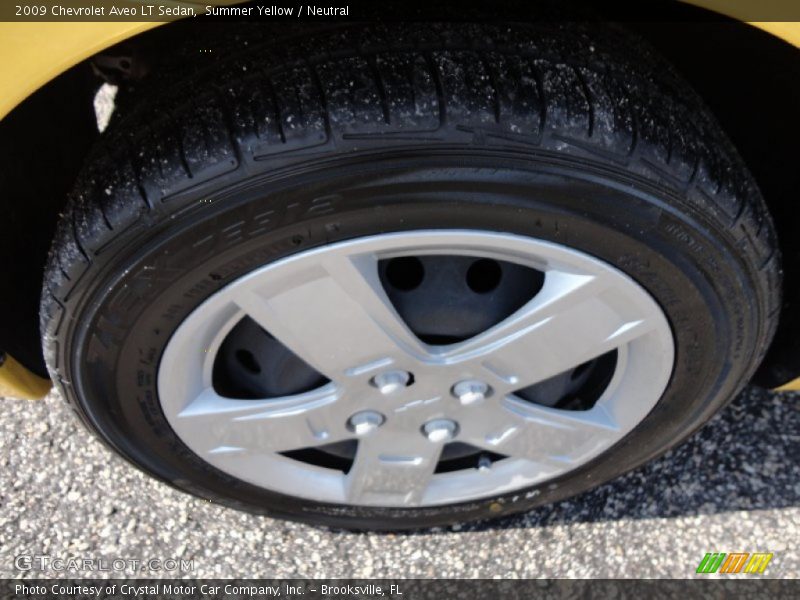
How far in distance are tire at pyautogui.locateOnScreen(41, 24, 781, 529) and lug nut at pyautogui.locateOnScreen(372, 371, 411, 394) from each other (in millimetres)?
354

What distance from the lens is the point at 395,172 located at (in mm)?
1175

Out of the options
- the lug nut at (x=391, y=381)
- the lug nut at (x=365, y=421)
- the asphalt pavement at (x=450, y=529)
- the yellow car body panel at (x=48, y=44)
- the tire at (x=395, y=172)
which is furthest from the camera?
the asphalt pavement at (x=450, y=529)

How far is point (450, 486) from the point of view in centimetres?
184

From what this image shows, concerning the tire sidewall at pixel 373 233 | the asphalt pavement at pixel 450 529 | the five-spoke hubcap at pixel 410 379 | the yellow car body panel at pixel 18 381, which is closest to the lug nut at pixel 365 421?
the five-spoke hubcap at pixel 410 379

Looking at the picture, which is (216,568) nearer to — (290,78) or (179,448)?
(179,448)

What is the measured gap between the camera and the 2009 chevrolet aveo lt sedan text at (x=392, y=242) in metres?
1.18

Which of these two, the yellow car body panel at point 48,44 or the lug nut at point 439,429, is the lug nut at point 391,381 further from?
the yellow car body panel at point 48,44

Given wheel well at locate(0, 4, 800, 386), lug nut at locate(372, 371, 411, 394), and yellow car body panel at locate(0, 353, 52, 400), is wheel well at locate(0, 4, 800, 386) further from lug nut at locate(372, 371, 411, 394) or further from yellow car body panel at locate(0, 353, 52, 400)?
lug nut at locate(372, 371, 411, 394)

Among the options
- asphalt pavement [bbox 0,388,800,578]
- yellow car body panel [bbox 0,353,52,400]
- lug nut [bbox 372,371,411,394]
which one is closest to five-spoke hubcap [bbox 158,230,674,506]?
lug nut [bbox 372,371,411,394]

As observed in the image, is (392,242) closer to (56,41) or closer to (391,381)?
(391,381)

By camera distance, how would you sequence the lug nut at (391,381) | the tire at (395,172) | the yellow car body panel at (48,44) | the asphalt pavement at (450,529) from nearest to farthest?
the yellow car body panel at (48,44), the tire at (395,172), the lug nut at (391,381), the asphalt pavement at (450,529)

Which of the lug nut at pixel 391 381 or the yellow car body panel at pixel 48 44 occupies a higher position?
the yellow car body panel at pixel 48 44

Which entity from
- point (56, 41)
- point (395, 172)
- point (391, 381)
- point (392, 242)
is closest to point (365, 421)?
point (391, 381)

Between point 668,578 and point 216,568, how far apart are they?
109 cm
